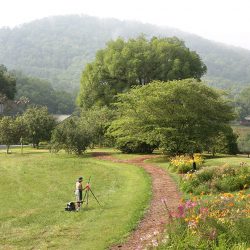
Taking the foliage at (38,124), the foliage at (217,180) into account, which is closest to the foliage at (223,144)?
the foliage at (217,180)

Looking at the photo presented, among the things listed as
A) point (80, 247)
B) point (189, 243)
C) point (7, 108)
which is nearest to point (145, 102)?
point (80, 247)

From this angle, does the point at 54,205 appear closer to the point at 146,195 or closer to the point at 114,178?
the point at 146,195

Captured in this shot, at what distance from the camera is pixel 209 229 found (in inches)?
440

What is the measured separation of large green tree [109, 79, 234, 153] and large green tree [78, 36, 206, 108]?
2269 centimetres

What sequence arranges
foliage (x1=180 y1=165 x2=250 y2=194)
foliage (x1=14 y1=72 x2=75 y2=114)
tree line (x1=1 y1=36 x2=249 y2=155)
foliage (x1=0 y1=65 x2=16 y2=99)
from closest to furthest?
foliage (x1=180 y1=165 x2=250 y2=194)
tree line (x1=1 y1=36 x2=249 y2=155)
foliage (x1=0 y1=65 x2=16 y2=99)
foliage (x1=14 y1=72 x2=75 y2=114)

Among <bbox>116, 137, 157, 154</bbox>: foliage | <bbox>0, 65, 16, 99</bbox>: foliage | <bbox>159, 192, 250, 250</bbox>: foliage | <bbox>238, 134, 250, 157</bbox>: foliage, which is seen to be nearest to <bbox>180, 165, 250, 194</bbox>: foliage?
<bbox>159, 192, 250, 250</bbox>: foliage

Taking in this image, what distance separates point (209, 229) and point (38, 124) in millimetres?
41630

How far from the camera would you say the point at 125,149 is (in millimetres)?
44188

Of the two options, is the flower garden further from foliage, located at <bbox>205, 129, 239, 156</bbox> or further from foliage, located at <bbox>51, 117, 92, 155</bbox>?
foliage, located at <bbox>51, 117, 92, 155</bbox>

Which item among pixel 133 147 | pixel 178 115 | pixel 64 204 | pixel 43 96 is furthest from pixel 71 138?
pixel 43 96

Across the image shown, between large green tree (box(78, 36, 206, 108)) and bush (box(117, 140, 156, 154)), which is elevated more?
large green tree (box(78, 36, 206, 108))

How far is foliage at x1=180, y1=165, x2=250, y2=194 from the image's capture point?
20.4 m

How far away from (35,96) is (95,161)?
119 m

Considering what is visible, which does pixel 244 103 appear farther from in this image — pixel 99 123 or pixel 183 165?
pixel 183 165
